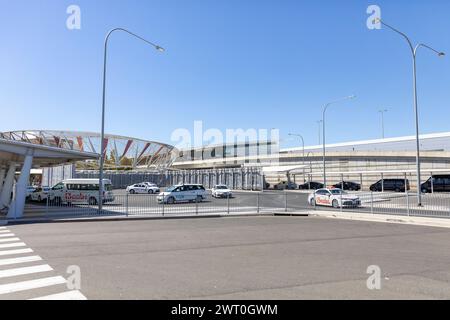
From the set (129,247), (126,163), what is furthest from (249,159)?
(129,247)

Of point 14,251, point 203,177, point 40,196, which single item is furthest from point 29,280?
point 203,177

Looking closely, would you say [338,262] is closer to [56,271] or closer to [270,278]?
[270,278]

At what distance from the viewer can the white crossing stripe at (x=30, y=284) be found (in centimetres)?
728

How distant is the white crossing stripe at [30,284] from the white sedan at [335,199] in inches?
848

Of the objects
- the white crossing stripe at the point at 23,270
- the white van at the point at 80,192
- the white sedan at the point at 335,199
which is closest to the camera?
the white crossing stripe at the point at 23,270

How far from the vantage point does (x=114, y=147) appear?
127062 mm

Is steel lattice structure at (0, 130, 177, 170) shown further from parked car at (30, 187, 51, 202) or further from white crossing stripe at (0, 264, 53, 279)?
white crossing stripe at (0, 264, 53, 279)

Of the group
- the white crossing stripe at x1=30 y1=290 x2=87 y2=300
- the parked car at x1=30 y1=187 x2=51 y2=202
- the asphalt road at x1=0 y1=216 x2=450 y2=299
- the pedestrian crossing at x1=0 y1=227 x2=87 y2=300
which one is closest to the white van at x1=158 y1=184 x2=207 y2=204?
the parked car at x1=30 y1=187 x2=51 y2=202

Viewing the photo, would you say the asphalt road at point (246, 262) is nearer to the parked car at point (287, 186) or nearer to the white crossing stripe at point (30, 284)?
the white crossing stripe at point (30, 284)

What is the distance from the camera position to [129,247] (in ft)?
40.6

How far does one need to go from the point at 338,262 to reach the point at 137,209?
18.6 m

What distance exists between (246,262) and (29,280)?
4.59 m

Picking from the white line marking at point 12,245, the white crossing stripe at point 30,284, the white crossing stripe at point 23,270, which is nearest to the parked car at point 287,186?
the white line marking at point 12,245
